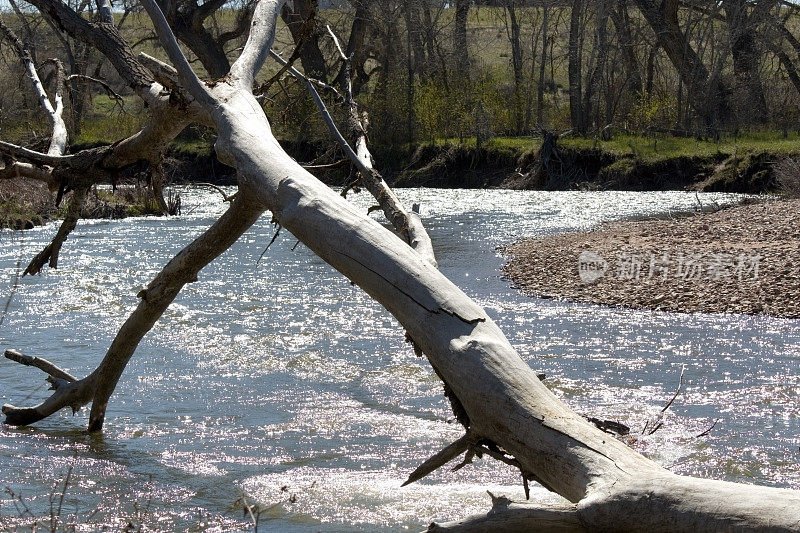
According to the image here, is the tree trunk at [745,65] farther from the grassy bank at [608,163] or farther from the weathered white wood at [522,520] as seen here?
the weathered white wood at [522,520]

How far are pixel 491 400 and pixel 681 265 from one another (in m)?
11.4

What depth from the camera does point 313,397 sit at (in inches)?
350

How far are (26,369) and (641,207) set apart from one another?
17800 mm

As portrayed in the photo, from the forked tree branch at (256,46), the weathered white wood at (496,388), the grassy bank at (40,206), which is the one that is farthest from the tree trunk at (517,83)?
the weathered white wood at (496,388)

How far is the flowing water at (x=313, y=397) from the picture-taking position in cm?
622

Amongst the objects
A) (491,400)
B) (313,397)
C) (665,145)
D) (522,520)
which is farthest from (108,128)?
(522,520)

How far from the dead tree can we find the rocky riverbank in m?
8.71

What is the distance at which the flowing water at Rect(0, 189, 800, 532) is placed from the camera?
6223 millimetres

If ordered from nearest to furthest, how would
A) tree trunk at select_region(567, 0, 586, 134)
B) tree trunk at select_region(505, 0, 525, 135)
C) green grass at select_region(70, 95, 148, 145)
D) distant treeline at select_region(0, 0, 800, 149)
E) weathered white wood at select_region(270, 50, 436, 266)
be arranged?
1. weathered white wood at select_region(270, 50, 436, 266)
2. distant treeline at select_region(0, 0, 800, 149)
3. tree trunk at select_region(567, 0, 586, 134)
4. tree trunk at select_region(505, 0, 525, 135)
5. green grass at select_region(70, 95, 148, 145)

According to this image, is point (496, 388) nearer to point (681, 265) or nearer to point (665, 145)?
point (681, 265)

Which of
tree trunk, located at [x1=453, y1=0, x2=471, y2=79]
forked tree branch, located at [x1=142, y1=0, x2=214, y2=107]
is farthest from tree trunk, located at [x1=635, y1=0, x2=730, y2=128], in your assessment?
forked tree branch, located at [x1=142, y1=0, x2=214, y2=107]

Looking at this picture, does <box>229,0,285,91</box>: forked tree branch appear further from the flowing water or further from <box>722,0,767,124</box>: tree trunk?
<box>722,0,767,124</box>: tree trunk

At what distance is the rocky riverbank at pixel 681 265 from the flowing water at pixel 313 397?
495 millimetres

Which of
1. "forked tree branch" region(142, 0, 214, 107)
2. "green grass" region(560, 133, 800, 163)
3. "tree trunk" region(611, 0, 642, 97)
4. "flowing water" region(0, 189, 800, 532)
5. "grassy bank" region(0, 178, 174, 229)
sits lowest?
"flowing water" region(0, 189, 800, 532)
